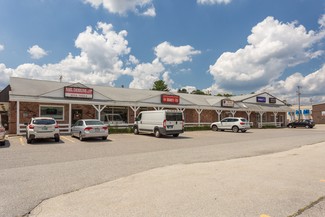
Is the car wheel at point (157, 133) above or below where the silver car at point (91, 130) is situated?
below

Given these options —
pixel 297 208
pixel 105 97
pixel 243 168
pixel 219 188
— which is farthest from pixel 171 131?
pixel 297 208

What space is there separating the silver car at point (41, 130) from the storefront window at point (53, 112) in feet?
23.8

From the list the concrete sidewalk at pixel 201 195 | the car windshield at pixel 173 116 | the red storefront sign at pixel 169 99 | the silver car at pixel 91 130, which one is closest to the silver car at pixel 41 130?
the silver car at pixel 91 130

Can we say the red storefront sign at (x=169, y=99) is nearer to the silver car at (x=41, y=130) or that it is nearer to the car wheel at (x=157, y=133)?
the car wheel at (x=157, y=133)

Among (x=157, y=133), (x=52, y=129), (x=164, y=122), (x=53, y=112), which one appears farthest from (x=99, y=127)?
(x=53, y=112)

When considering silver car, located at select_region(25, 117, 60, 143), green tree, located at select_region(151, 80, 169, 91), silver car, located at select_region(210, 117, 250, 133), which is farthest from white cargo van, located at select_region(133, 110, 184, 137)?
green tree, located at select_region(151, 80, 169, 91)

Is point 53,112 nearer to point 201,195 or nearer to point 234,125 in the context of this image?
point 234,125

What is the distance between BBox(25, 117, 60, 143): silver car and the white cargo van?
6.99 metres

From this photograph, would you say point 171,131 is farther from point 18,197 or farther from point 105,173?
point 18,197

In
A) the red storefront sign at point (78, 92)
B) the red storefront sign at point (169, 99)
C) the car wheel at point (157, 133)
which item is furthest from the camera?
the red storefront sign at point (169, 99)

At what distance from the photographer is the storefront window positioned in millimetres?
20689

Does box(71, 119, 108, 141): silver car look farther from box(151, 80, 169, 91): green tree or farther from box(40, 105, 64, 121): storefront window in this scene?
box(151, 80, 169, 91): green tree

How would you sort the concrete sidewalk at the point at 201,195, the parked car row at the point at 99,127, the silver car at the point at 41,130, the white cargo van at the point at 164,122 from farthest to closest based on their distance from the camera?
the white cargo van at the point at 164,122 < the parked car row at the point at 99,127 < the silver car at the point at 41,130 < the concrete sidewalk at the point at 201,195

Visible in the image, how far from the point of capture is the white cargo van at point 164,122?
17438 millimetres
